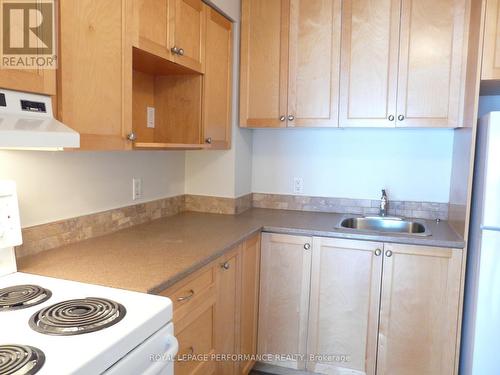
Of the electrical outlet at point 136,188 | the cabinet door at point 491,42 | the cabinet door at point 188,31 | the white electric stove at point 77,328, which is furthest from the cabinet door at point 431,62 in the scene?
the white electric stove at point 77,328

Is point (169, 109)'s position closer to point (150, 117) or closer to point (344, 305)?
point (150, 117)

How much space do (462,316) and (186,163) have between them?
1.85m

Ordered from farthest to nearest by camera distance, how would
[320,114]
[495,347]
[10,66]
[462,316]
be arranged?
[320,114], [462,316], [495,347], [10,66]

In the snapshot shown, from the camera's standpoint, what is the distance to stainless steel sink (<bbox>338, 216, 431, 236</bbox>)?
2427mm

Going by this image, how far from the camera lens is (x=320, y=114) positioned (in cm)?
238

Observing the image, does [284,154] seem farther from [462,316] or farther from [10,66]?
[10,66]

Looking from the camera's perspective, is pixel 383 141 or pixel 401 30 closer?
pixel 401 30

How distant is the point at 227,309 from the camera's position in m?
1.88

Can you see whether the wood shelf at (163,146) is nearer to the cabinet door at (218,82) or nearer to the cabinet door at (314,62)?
the cabinet door at (218,82)

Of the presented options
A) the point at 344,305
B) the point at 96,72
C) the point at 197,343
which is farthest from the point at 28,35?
the point at 344,305

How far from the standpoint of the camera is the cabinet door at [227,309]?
1777mm

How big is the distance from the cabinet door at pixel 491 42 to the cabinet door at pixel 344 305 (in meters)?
1.00

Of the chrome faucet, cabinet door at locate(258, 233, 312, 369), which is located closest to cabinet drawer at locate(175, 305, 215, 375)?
cabinet door at locate(258, 233, 312, 369)

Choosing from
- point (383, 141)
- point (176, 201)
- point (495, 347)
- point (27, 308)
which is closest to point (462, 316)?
point (495, 347)
